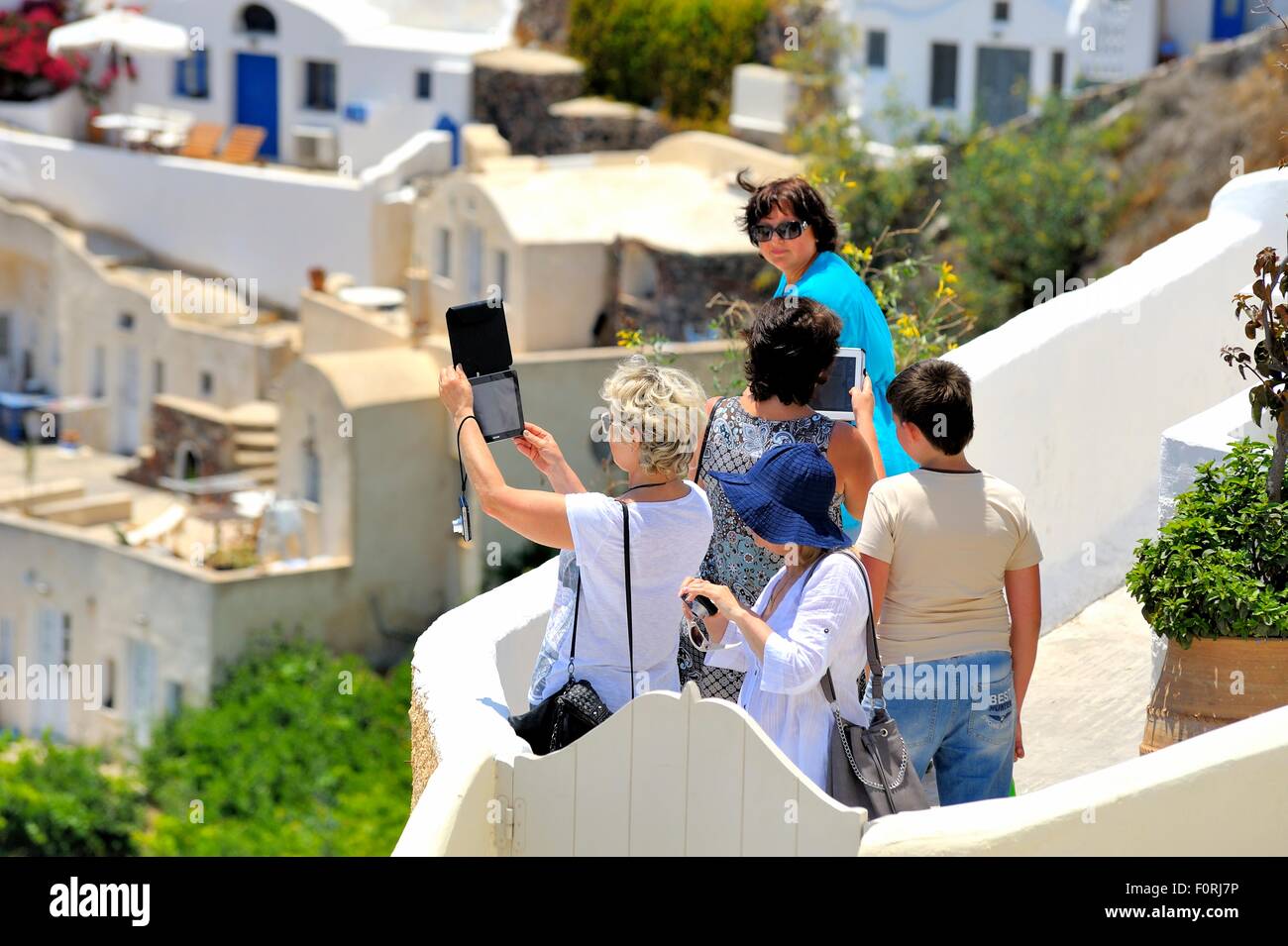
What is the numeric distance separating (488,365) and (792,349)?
2.82 ft

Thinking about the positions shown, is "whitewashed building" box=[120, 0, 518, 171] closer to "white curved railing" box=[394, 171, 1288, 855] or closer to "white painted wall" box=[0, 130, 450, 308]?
"white painted wall" box=[0, 130, 450, 308]

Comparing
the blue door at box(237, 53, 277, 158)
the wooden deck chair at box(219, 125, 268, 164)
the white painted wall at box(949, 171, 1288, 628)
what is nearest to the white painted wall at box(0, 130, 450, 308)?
the wooden deck chair at box(219, 125, 268, 164)

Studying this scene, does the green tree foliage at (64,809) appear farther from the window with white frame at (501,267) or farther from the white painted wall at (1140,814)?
the white painted wall at (1140,814)

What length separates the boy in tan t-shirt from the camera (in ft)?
18.3

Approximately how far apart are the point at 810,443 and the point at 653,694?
0.93 meters

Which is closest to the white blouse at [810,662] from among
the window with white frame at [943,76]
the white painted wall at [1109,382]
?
the white painted wall at [1109,382]

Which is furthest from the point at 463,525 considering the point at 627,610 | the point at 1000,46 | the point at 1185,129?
the point at 1000,46

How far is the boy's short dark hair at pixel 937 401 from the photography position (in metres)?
5.50

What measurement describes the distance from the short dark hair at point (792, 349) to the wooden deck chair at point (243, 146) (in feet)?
131

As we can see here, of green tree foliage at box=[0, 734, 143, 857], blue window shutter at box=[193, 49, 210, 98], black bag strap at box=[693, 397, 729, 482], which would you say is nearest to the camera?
black bag strap at box=[693, 397, 729, 482]

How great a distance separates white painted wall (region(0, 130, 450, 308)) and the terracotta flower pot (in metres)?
34.2

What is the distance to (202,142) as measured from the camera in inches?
1770

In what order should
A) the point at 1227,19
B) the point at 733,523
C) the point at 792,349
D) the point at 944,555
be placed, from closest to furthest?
the point at 944,555
the point at 792,349
the point at 733,523
the point at 1227,19

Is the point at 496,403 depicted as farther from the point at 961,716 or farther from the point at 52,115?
the point at 52,115
